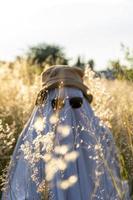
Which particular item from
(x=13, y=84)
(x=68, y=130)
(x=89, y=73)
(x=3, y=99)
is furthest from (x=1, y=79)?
(x=68, y=130)

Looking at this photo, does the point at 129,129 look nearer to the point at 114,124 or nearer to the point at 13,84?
the point at 114,124

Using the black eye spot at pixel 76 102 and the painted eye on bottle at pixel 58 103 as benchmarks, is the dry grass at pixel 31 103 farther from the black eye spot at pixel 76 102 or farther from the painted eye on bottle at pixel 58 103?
the painted eye on bottle at pixel 58 103

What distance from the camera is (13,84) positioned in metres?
9.27

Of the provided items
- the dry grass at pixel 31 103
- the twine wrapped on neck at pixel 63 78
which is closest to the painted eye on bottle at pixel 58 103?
the twine wrapped on neck at pixel 63 78

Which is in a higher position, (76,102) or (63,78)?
(63,78)

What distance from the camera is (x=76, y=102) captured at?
5.58 m

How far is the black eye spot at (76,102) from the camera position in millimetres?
5547

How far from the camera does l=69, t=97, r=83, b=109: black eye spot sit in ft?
18.2

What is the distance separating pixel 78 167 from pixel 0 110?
2.68 metres

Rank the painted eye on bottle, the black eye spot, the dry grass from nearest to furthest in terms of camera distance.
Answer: the painted eye on bottle → the dry grass → the black eye spot

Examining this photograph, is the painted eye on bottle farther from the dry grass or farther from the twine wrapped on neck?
the dry grass

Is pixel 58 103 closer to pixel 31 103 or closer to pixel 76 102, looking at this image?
pixel 76 102

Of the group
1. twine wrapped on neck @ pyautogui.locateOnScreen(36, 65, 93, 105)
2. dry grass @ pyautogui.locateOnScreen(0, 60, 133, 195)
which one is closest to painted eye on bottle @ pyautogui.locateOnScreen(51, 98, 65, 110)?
twine wrapped on neck @ pyautogui.locateOnScreen(36, 65, 93, 105)

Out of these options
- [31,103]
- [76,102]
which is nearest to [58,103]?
[76,102]
